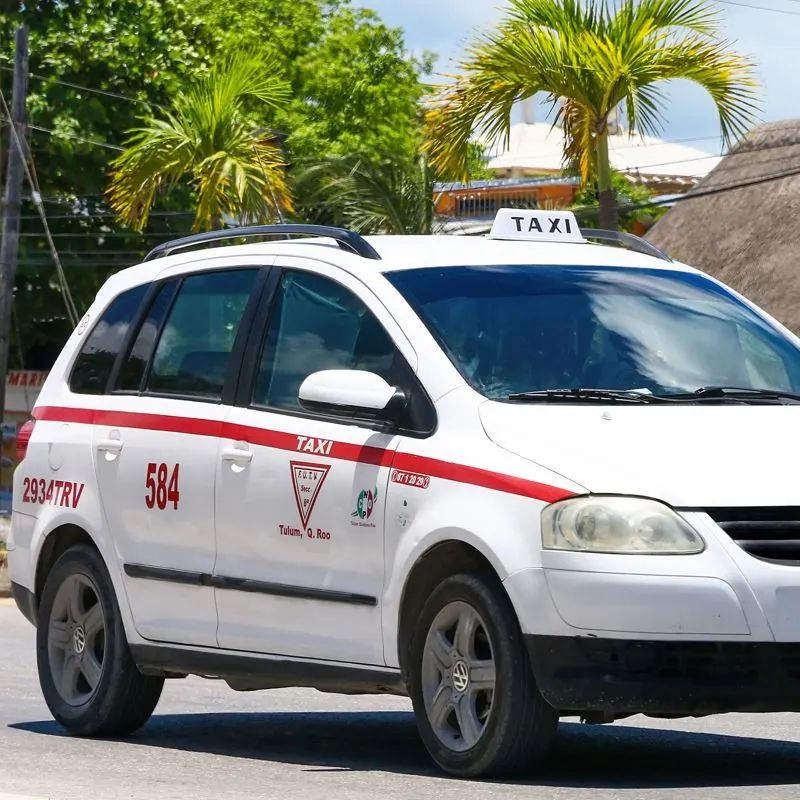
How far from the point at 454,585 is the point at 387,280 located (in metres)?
1.26

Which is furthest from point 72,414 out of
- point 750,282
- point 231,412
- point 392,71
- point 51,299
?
point 392,71

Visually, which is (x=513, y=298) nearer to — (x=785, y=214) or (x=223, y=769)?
(x=223, y=769)

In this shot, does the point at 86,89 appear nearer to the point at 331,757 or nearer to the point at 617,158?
the point at 331,757

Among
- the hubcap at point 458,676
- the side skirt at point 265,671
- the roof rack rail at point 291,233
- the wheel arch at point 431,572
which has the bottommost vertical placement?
the side skirt at point 265,671

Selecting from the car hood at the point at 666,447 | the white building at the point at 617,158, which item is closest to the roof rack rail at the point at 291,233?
the car hood at the point at 666,447

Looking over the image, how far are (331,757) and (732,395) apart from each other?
1975mm

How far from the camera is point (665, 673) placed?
6.18 meters

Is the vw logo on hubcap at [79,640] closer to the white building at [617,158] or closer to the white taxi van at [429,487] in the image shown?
the white taxi van at [429,487]

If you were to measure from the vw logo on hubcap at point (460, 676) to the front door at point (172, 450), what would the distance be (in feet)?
4.33

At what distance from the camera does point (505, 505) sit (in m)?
6.37

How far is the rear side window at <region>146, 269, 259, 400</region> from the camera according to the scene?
7.93m

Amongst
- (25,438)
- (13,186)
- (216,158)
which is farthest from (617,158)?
(25,438)

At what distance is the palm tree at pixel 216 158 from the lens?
20156 millimetres

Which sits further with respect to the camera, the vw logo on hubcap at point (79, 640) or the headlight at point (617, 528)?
the vw logo on hubcap at point (79, 640)
